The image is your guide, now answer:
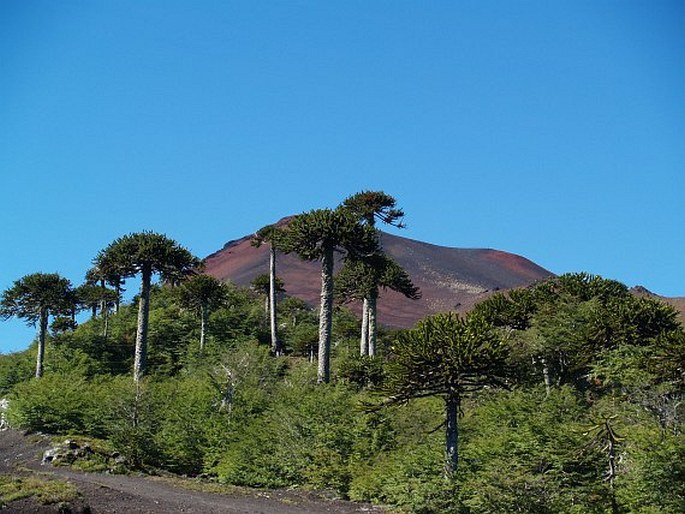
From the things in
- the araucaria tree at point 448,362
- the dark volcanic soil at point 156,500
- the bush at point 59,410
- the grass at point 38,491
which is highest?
the araucaria tree at point 448,362

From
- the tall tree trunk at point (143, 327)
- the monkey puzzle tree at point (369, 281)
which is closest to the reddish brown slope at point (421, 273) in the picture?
the monkey puzzle tree at point (369, 281)

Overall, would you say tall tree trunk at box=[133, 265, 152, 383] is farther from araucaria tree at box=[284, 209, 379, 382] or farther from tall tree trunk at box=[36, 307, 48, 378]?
tall tree trunk at box=[36, 307, 48, 378]

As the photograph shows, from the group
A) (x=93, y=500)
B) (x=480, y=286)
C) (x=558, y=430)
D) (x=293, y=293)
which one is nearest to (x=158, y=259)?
(x=93, y=500)

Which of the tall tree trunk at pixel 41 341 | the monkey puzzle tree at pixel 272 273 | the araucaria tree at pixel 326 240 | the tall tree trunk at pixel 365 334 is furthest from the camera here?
the monkey puzzle tree at pixel 272 273

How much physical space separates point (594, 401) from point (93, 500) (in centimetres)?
1752

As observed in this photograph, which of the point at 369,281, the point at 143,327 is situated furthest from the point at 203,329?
the point at 369,281

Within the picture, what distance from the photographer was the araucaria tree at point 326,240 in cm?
3459

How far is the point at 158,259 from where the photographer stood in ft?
128

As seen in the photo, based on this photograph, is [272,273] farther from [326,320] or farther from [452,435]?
[452,435]

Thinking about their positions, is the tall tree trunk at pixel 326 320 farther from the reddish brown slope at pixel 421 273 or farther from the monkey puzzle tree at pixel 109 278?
the reddish brown slope at pixel 421 273

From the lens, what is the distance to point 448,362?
65.7ft

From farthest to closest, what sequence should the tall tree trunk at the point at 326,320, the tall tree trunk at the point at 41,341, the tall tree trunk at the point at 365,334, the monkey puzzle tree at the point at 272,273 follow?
the monkey puzzle tree at the point at 272,273
the tall tree trunk at the point at 41,341
the tall tree trunk at the point at 365,334
the tall tree trunk at the point at 326,320

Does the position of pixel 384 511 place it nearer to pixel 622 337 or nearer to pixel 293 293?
pixel 622 337

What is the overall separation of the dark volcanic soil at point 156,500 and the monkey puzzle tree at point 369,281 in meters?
15.4
